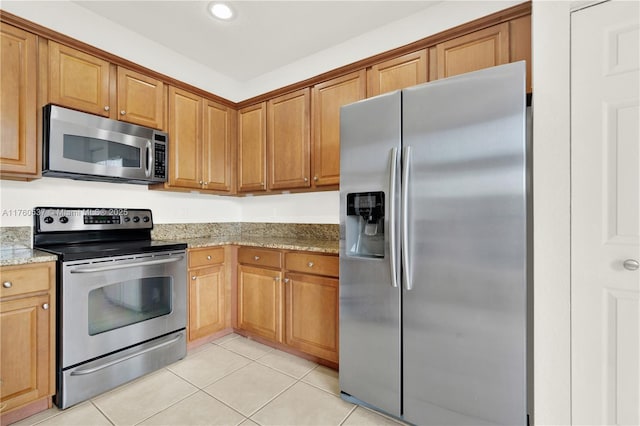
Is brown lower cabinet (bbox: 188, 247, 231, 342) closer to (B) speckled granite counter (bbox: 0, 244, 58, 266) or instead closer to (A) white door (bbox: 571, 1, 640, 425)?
(B) speckled granite counter (bbox: 0, 244, 58, 266)

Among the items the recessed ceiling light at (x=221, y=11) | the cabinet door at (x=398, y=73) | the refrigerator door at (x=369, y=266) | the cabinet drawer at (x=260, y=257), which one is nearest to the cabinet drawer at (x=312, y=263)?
the cabinet drawer at (x=260, y=257)

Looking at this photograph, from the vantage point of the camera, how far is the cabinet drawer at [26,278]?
1530mm

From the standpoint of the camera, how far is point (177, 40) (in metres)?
2.60

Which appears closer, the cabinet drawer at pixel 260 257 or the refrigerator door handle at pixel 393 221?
the refrigerator door handle at pixel 393 221

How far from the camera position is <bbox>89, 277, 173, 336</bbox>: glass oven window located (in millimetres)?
1856

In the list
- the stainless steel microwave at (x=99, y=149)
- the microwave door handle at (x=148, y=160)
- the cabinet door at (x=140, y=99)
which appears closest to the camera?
the stainless steel microwave at (x=99, y=149)

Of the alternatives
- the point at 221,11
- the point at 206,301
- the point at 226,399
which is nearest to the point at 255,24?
the point at 221,11

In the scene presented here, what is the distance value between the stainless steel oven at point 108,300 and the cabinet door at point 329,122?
4.15ft

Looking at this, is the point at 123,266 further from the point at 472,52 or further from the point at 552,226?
the point at 472,52

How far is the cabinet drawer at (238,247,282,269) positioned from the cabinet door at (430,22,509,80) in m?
1.72

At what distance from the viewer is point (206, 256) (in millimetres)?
2525

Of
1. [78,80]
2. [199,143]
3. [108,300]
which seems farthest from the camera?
[199,143]

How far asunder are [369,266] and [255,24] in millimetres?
2070

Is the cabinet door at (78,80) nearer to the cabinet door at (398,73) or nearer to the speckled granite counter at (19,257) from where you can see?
the speckled granite counter at (19,257)
